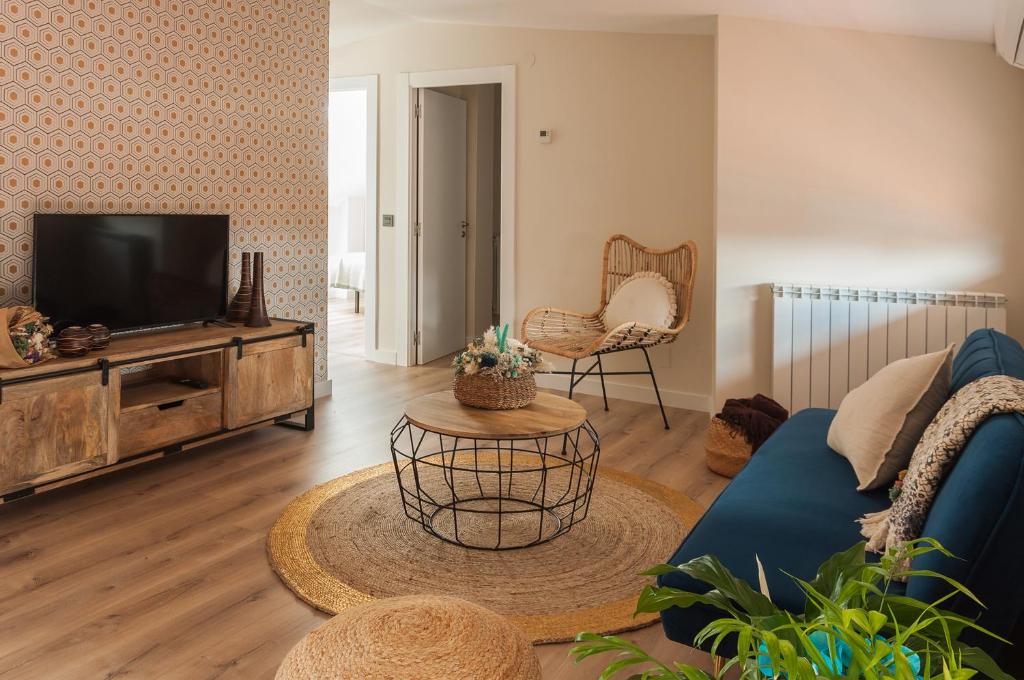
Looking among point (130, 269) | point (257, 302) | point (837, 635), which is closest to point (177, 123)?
point (130, 269)

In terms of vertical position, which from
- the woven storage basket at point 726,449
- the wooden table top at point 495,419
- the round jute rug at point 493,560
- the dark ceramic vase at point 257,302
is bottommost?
the round jute rug at point 493,560

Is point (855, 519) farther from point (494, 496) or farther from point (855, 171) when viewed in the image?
point (855, 171)

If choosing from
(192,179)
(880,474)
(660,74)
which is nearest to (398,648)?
(880,474)

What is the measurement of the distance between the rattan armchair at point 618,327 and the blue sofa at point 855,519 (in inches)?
67.4

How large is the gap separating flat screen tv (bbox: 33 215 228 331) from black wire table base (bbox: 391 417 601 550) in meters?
1.33

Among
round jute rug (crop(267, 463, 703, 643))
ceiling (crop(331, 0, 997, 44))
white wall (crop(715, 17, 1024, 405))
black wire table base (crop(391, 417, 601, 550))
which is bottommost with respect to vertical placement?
round jute rug (crop(267, 463, 703, 643))

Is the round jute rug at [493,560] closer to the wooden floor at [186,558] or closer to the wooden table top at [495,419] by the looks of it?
the wooden floor at [186,558]

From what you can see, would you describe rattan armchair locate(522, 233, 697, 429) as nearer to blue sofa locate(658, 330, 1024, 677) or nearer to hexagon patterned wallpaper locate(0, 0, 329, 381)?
hexagon patterned wallpaper locate(0, 0, 329, 381)

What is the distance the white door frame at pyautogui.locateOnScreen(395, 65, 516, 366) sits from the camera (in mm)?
5520

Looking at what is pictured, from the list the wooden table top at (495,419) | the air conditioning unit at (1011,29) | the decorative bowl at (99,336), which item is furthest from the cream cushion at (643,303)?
the decorative bowl at (99,336)

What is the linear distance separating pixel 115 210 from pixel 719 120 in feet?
10.1

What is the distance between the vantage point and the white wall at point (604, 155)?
195 inches

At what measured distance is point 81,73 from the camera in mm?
3574

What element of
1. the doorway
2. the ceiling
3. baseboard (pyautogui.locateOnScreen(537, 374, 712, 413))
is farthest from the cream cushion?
the doorway
